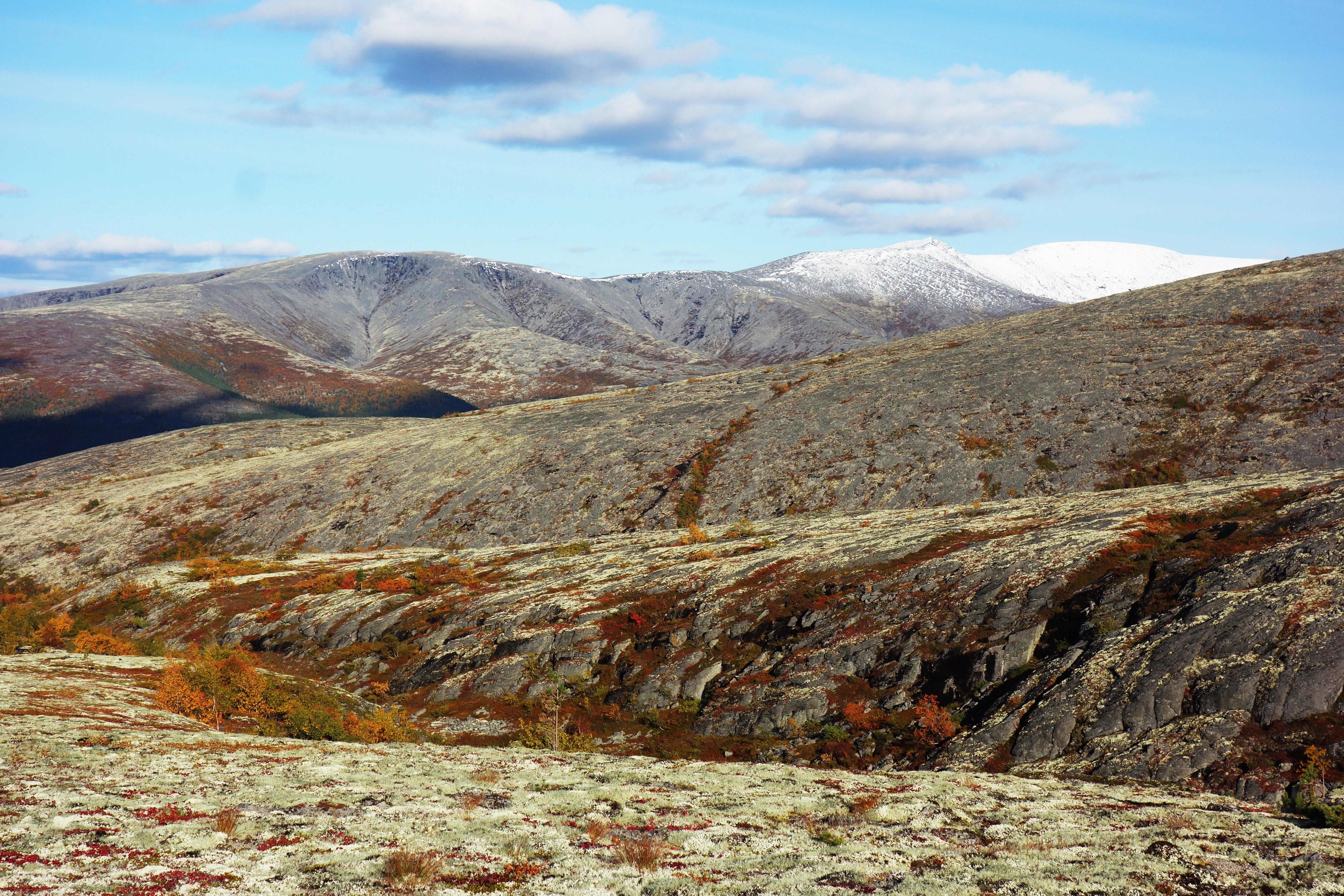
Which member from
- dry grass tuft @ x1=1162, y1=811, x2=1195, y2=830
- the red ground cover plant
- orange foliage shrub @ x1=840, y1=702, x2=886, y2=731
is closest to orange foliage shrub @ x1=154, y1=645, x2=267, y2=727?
the red ground cover plant

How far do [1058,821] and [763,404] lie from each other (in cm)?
8389

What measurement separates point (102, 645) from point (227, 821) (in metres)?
42.8

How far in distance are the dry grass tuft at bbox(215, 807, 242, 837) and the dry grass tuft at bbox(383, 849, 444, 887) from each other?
3916 millimetres

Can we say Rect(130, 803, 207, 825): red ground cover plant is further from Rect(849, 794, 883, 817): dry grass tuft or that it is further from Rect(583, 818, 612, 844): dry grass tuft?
Rect(849, 794, 883, 817): dry grass tuft

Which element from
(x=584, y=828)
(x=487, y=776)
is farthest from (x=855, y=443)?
(x=584, y=828)

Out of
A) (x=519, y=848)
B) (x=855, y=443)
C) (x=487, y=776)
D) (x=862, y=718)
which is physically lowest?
(x=862, y=718)

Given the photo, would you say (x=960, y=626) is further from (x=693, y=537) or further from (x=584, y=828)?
(x=693, y=537)

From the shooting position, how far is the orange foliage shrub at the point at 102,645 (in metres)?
48.8

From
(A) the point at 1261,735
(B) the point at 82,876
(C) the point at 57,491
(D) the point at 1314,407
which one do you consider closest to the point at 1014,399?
(D) the point at 1314,407

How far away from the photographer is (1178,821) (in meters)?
17.7

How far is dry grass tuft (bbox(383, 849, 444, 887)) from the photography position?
1401 centimetres

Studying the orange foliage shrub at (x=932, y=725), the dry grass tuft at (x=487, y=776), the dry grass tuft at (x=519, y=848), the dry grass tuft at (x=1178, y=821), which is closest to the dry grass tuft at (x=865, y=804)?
the dry grass tuft at (x=1178, y=821)

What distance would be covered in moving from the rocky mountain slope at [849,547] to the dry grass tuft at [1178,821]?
4.70 meters

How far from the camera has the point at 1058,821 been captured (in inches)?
723
